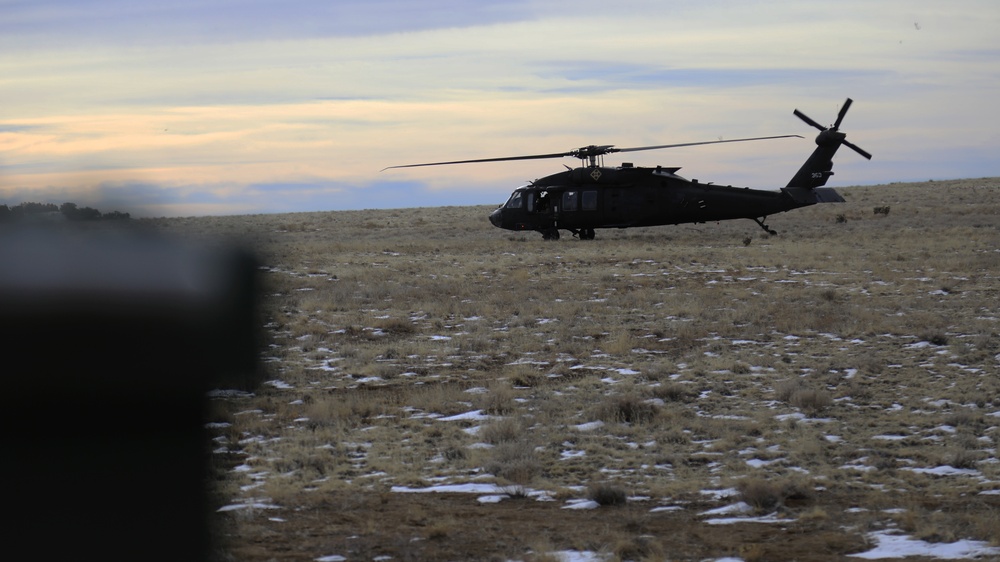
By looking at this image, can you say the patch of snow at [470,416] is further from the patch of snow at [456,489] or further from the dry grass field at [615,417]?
the patch of snow at [456,489]

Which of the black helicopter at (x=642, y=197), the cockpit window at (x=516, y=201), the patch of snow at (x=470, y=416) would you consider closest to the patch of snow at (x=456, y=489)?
the patch of snow at (x=470, y=416)

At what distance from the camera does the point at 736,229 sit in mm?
38719

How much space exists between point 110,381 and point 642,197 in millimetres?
28682

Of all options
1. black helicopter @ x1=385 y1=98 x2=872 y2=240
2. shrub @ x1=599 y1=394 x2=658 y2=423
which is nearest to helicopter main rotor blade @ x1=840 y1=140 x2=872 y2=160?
black helicopter @ x1=385 y1=98 x2=872 y2=240

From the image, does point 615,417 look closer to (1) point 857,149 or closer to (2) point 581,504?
(2) point 581,504

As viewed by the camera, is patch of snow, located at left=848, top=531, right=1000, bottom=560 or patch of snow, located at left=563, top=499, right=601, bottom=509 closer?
patch of snow, located at left=848, top=531, right=1000, bottom=560

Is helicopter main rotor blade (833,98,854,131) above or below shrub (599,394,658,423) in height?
above

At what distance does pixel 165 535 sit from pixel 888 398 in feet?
28.8

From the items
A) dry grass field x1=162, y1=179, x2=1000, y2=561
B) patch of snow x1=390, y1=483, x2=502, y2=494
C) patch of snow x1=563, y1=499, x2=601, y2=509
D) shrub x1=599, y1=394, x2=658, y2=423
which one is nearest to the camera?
dry grass field x1=162, y1=179, x2=1000, y2=561

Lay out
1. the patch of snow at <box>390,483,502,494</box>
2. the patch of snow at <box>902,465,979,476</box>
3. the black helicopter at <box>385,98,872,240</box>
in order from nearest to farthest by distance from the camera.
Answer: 1. the patch of snow at <box>390,483,502,494</box>
2. the patch of snow at <box>902,465,979,476</box>
3. the black helicopter at <box>385,98,872,240</box>

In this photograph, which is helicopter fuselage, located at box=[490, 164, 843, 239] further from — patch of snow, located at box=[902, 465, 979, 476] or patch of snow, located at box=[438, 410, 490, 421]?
patch of snow, located at box=[902, 465, 979, 476]

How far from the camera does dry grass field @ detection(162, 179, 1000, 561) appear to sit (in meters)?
7.15

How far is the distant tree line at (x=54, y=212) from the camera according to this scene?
4.18 meters

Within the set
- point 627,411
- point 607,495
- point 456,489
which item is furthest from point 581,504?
point 627,411
